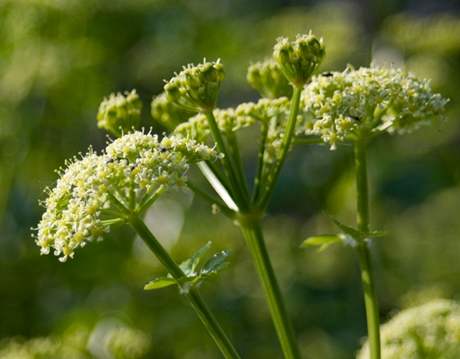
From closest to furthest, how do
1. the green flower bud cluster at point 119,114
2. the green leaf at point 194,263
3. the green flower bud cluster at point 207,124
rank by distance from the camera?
the green leaf at point 194,263, the green flower bud cluster at point 207,124, the green flower bud cluster at point 119,114

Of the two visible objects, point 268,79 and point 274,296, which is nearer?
point 274,296

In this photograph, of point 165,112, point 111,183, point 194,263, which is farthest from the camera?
point 165,112

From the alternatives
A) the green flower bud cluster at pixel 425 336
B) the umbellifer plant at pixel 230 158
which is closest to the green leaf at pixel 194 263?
Answer: the umbellifer plant at pixel 230 158

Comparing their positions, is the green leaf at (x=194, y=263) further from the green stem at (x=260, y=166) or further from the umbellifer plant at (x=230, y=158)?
the green stem at (x=260, y=166)

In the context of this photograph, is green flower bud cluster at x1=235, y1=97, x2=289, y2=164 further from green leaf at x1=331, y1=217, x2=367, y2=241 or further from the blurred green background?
the blurred green background

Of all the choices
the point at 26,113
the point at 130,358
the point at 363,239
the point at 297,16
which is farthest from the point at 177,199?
the point at 363,239

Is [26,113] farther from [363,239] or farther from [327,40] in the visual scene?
[363,239]

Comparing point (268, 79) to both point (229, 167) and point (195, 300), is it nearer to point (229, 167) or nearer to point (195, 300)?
point (229, 167)

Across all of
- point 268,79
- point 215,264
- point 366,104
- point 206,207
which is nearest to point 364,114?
point 366,104
